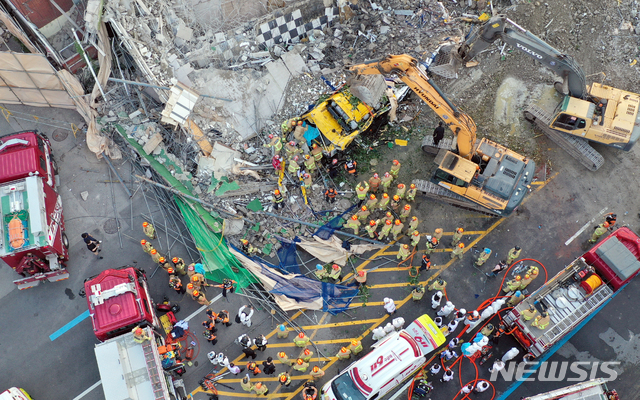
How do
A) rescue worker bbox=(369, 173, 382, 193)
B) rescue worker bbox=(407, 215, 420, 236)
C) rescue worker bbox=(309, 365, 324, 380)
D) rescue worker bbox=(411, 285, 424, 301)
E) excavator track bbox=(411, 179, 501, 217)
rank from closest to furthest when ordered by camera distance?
1. rescue worker bbox=(309, 365, 324, 380)
2. rescue worker bbox=(411, 285, 424, 301)
3. rescue worker bbox=(407, 215, 420, 236)
4. rescue worker bbox=(369, 173, 382, 193)
5. excavator track bbox=(411, 179, 501, 217)

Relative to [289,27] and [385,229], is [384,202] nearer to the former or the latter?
[385,229]

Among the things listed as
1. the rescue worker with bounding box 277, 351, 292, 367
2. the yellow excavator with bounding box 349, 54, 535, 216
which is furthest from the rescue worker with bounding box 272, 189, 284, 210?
the rescue worker with bounding box 277, 351, 292, 367

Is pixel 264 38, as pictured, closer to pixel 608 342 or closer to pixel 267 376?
pixel 267 376

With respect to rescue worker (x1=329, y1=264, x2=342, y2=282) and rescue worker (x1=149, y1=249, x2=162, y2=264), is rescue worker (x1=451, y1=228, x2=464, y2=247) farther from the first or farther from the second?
rescue worker (x1=149, y1=249, x2=162, y2=264)

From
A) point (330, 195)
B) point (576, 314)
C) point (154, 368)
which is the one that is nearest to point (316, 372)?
point (154, 368)

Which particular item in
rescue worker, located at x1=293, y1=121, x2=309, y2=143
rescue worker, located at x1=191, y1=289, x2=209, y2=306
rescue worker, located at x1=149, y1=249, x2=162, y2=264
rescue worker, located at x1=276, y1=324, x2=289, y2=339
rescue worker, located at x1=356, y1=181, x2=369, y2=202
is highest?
rescue worker, located at x1=293, y1=121, x2=309, y2=143

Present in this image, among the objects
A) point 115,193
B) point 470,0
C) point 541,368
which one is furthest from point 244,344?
point 470,0

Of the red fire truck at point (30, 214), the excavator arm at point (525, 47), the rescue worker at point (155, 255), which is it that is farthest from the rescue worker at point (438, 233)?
the red fire truck at point (30, 214)
